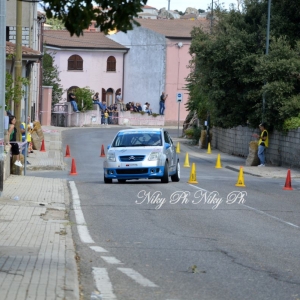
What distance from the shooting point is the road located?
27.5 feet

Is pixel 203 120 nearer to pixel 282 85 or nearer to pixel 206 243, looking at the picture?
pixel 282 85

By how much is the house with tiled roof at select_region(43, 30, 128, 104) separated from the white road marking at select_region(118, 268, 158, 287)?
71.4 meters

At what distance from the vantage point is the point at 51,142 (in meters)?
46.4

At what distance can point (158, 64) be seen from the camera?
79.3 meters

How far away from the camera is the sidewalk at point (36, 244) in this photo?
7659 mm

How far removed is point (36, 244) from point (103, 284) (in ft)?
8.67

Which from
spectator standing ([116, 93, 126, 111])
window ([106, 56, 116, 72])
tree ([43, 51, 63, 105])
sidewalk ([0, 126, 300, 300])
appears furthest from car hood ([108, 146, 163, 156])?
window ([106, 56, 116, 72])

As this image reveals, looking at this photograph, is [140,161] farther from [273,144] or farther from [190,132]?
[190,132]

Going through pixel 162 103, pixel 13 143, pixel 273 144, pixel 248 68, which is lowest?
pixel 273 144

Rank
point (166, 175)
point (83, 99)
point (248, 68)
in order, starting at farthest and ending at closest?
point (83, 99) < point (248, 68) < point (166, 175)

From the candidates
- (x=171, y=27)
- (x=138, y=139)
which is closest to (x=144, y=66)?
(x=171, y=27)

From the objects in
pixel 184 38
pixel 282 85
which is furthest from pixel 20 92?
pixel 184 38

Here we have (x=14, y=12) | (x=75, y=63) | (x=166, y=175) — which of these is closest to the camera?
(x=166, y=175)

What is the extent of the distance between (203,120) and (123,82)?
33000mm
